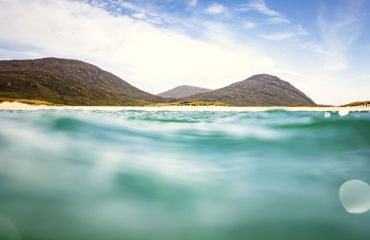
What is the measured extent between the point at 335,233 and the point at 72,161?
765cm

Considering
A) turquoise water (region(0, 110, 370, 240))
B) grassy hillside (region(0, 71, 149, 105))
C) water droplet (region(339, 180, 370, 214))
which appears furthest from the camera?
grassy hillside (region(0, 71, 149, 105))

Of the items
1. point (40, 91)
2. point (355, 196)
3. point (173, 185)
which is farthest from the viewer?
point (40, 91)

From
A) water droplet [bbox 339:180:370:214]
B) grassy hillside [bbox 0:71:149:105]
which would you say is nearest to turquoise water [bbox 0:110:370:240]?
water droplet [bbox 339:180:370:214]

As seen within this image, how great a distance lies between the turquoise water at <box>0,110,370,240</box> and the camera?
6.44 meters

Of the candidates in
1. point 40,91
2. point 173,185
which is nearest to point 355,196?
point 173,185

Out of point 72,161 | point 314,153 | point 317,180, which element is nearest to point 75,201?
point 72,161

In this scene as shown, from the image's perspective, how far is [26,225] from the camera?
6.12m

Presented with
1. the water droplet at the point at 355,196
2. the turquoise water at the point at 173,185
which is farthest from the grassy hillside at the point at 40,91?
the water droplet at the point at 355,196

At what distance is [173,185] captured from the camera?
8.45 m

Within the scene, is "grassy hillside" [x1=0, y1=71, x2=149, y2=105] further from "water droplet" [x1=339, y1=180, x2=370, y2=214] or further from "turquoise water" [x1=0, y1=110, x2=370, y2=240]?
"water droplet" [x1=339, y1=180, x2=370, y2=214]

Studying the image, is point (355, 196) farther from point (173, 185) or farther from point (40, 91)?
point (40, 91)

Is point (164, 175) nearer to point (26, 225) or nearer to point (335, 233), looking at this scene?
point (26, 225)

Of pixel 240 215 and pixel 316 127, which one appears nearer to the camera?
pixel 240 215

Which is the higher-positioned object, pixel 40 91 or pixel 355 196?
pixel 40 91
